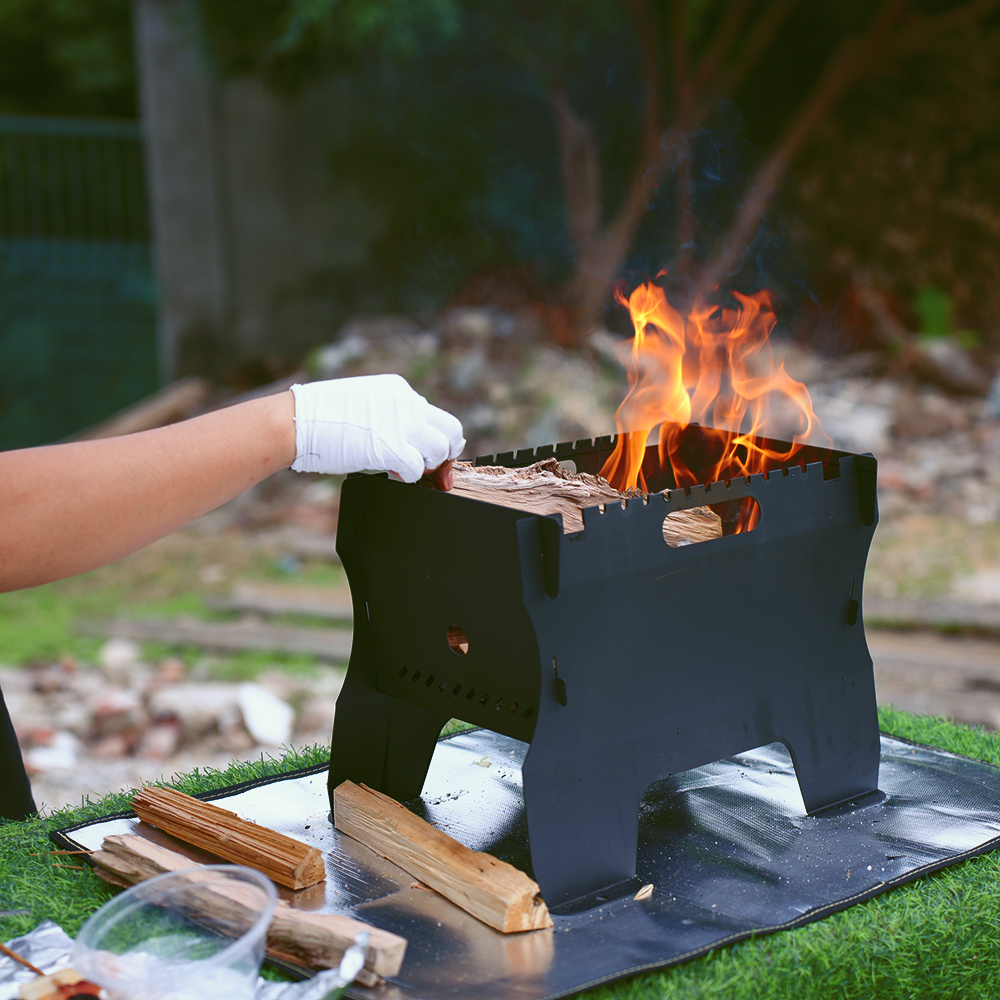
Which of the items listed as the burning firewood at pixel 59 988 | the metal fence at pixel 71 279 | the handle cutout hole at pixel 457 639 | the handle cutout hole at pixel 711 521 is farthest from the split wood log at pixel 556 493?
the metal fence at pixel 71 279

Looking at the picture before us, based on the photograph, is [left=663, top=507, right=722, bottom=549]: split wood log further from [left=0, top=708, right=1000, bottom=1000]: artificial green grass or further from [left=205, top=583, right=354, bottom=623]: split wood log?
[left=205, top=583, right=354, bottom=623]: split wood log

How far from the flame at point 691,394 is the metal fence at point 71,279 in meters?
6.62

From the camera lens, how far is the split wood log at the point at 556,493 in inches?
73.3

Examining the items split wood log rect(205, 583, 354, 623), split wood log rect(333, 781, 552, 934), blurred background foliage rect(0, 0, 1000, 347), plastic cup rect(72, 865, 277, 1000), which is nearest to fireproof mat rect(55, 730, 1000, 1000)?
split wood log rect(333, 781, 552, 934)

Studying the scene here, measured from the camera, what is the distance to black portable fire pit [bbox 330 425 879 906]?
1.73 metres

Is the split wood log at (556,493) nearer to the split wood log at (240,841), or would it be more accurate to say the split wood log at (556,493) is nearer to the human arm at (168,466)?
the human arm at (168,466)

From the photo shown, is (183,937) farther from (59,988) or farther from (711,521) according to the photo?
(711,521)

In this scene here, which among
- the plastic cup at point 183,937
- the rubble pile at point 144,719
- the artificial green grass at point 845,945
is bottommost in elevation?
the rubble pile at point 144,719

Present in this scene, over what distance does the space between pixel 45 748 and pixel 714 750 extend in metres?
2.90

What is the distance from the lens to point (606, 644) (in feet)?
5.80

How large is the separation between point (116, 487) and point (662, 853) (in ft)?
3.71

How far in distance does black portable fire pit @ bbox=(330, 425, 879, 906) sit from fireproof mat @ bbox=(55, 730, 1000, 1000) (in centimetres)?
9

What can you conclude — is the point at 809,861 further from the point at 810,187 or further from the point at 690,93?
the point at 810,187

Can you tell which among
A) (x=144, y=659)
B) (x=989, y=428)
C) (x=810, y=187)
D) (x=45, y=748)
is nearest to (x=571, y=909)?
(x=45, y=748)
